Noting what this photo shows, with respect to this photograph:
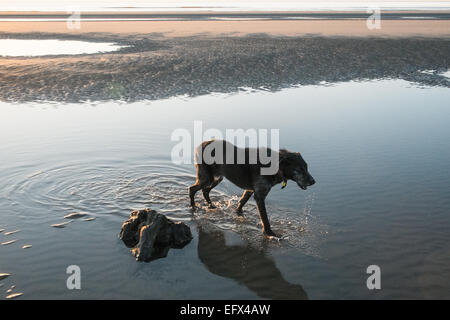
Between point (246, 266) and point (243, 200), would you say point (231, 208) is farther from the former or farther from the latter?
point (246, 266)

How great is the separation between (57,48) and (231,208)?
117 feet

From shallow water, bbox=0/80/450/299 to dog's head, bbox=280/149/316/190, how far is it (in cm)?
122

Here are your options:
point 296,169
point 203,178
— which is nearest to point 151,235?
point 203,178

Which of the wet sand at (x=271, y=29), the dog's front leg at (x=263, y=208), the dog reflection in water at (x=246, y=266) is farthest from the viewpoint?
the wet sand at (x=271, y=29)

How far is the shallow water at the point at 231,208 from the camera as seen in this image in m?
7.34

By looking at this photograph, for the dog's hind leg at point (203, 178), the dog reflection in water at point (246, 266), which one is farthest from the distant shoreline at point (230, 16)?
the dog reflection in water at point (246, 266)

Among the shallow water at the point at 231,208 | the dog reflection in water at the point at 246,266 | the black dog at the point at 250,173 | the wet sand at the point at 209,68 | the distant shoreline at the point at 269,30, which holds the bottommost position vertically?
the dog reflection in water at the point at 246,266

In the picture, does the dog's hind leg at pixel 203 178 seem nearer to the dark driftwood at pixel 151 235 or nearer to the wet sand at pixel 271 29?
the dark driftwood at pixel 151 235

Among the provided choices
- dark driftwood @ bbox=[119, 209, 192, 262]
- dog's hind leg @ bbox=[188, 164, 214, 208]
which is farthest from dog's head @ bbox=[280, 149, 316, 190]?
dark driftwood @ bbox=[119, 209, 192, 262]

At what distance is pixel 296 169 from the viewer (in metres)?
8.96

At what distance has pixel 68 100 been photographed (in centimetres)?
2166

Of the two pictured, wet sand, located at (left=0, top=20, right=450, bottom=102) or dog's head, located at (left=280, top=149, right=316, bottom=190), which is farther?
wet sand, located at (left=0, top=20, right=450, bottom=102)

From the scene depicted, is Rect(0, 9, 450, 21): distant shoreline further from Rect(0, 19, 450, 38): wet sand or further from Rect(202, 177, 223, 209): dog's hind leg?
Rect(202, 177, 223, 209): dog's hind leg

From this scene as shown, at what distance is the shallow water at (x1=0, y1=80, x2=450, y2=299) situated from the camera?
289 inches
